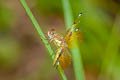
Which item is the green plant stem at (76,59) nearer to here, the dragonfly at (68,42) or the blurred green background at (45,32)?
the dragonfly at (68,42)

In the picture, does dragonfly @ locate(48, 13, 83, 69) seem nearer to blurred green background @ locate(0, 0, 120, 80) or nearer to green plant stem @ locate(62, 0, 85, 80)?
green plant stem @ locate(62, 0, 85, 80)

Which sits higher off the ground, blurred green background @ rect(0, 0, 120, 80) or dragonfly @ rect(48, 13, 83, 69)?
dragonfly @ rect(48, 13, 83, 69)

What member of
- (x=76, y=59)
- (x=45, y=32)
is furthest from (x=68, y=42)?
(x=45, y=32)

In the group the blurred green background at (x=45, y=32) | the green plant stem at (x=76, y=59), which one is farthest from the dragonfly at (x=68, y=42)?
the blurred green background at (x=45, y=32)

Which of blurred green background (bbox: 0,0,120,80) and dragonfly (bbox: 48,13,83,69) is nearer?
dragonfly (bbox: 48,13,83,69)

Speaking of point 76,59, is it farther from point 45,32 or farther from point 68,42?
point 45,32

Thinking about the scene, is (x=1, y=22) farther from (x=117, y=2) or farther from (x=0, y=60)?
(x=117, y=2)

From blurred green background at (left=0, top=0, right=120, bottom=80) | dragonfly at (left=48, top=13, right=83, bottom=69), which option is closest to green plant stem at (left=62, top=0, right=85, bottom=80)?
dragonfly at (left=48, top=13, right=83, bottom=69)

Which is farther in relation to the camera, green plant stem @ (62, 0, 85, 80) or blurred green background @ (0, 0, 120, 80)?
blurred green background @ (0, 0, 120, 80)

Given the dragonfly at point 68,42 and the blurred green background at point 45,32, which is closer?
the dragonfly at point 68,42
